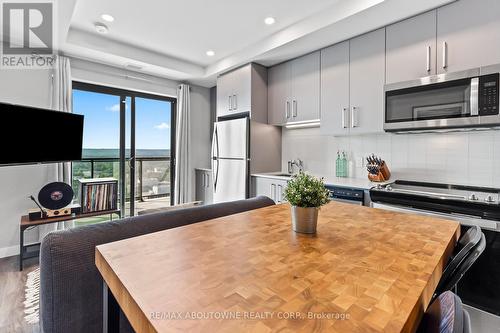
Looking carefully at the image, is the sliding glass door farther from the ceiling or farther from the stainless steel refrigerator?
the stainless steel refrigerator

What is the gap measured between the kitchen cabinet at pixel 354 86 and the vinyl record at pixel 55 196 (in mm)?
3088

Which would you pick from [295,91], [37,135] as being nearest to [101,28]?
[37,135]

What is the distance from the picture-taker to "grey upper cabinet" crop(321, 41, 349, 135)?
2879 mm

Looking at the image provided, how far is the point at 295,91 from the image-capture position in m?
3.41

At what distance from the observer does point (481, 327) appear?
5.80 ft

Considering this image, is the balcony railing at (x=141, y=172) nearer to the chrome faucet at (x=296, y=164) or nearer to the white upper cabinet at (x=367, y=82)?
the chrome faucet at (x=296, y=164)

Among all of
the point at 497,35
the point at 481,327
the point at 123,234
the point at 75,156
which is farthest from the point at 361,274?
the point at 75,156

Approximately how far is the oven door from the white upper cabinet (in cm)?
15

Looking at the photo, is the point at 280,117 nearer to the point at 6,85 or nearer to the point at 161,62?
the point at 161,62

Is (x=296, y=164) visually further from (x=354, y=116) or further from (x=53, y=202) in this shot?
(x=53, y=202)

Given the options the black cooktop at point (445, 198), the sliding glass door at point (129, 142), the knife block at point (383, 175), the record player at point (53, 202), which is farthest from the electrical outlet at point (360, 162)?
the record player at point (53, 202)

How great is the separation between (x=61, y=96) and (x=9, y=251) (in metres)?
1.95

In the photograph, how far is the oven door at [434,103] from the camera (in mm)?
Answer: 1998

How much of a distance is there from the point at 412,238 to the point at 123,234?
4.33 ft
